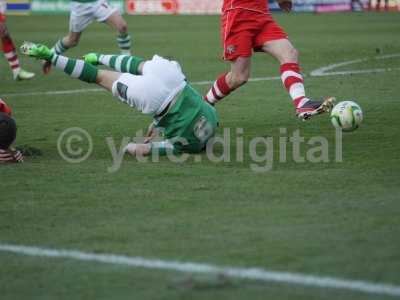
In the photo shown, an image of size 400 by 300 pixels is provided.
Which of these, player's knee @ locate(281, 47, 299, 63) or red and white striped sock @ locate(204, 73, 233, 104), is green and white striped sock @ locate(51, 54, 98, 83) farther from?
player's knee @ locate(281, 47, 299, 63)

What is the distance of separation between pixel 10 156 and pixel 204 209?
2.85 meters

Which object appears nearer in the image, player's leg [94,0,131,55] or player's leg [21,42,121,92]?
player's leg [21,42,121,92]

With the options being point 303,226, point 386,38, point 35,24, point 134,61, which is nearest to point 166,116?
point 134,61

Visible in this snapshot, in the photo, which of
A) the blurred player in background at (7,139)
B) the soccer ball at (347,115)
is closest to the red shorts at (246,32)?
the soccer ball at (347,115)

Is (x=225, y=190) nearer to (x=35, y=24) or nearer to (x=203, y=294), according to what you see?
(x=203, y=294)

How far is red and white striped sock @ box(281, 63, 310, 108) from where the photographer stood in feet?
33.7

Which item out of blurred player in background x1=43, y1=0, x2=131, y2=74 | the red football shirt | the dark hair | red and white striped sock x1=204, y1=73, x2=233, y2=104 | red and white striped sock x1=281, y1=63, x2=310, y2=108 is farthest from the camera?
blurred player in background x1=43, y1=0, x2=131, y2=74

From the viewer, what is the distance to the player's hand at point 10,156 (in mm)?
9320

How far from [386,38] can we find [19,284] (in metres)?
20.4

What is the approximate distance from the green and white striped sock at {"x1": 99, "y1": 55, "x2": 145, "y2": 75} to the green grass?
2.68ft

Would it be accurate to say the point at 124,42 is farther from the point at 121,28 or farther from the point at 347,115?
the point at 347,115

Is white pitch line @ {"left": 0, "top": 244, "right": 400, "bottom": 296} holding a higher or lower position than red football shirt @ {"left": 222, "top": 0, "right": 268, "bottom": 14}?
lower

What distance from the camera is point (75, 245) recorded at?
20.6ft

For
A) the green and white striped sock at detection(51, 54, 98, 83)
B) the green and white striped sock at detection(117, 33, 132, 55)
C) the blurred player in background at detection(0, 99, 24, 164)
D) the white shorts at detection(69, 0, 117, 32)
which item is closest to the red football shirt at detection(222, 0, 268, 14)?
the green and white striped sock at detection(51, 54, 98, 83)
